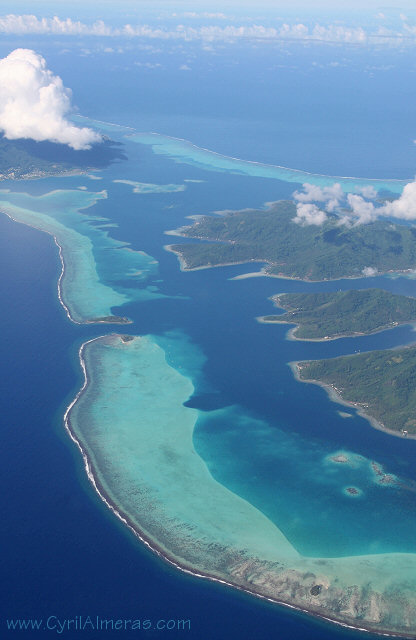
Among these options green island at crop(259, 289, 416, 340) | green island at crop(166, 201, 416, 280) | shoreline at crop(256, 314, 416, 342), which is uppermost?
green island at crop(166, 201, 416, 280)

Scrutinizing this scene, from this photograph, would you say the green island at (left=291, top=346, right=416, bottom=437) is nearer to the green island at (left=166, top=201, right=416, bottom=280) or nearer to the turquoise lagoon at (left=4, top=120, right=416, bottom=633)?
the turquoise lagoon at (left=4, top=120, right=416, bottom=633)

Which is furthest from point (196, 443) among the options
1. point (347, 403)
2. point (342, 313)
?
point (342, 313)

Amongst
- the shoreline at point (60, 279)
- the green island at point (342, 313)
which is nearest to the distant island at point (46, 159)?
the shoreline at point (60, 279)

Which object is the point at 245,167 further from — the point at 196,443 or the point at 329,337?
the point at 196,443

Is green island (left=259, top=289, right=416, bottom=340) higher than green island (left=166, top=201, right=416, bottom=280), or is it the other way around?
green island (left=166, top=201, right=416, bottom=280)

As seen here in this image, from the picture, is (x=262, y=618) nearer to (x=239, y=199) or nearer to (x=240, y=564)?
(x=240, y=564)

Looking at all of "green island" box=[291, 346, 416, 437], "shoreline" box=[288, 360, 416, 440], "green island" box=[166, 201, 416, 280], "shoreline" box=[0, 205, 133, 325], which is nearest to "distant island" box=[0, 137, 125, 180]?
"shoreline" box=[0, 205, 133, 325]
